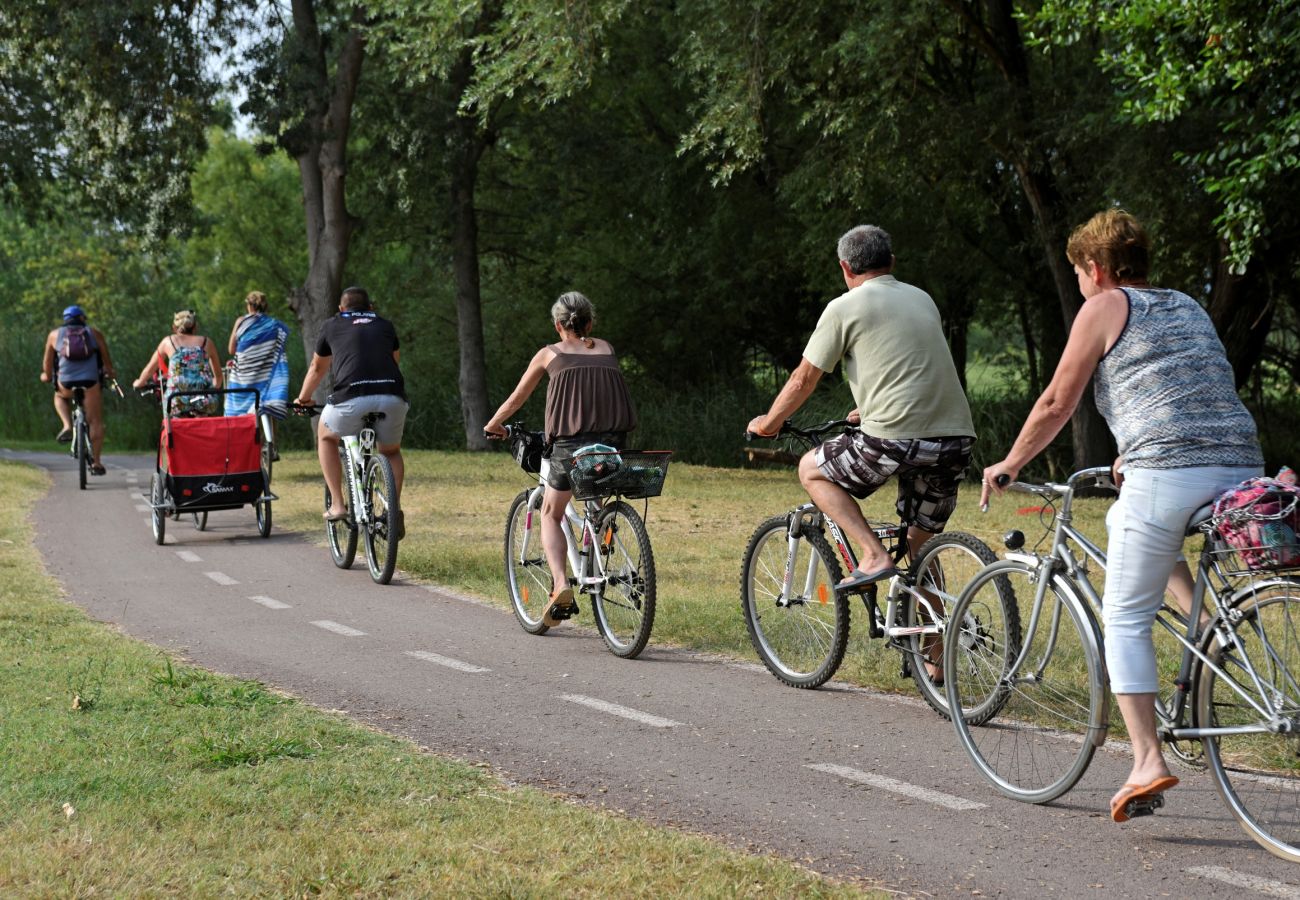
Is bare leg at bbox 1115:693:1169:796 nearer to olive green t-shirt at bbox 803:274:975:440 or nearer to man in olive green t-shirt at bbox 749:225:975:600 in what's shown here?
man in olive green t-shirt at bbox 749:225:975:600

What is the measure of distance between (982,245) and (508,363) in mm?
11127

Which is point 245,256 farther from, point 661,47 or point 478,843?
point 478,843

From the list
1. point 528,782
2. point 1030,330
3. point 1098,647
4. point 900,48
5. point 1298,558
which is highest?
point 900,48

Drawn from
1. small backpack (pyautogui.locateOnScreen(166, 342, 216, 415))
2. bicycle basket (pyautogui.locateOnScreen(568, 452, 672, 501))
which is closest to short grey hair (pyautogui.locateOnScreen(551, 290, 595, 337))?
bicycle basket (pyautogui.locateOnScreen(568, 452, 672, 501))

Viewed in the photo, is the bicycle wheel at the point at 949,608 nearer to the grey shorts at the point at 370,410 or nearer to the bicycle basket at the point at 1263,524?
the bicycle basket at the point at 1263,524

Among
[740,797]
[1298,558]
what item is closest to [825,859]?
[740,797]

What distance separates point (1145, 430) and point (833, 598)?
7.72 feet

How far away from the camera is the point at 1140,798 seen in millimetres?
4555

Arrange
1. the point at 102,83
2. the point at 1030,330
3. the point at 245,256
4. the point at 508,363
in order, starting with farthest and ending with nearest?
the point at 245,256 → the point at 508,363 → the point at 1030,330 → the point at 102,83

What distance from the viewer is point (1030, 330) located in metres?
28.2

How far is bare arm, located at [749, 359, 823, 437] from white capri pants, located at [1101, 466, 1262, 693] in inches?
77.7

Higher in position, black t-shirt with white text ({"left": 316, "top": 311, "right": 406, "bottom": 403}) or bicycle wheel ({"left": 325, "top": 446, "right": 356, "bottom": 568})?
black t-shirt with white text ({"left": 316, "top": 311, "right": 406, "bottom": 403})

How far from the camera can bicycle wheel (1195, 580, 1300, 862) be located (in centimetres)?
439

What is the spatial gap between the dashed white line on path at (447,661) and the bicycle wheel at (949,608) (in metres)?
2.28
